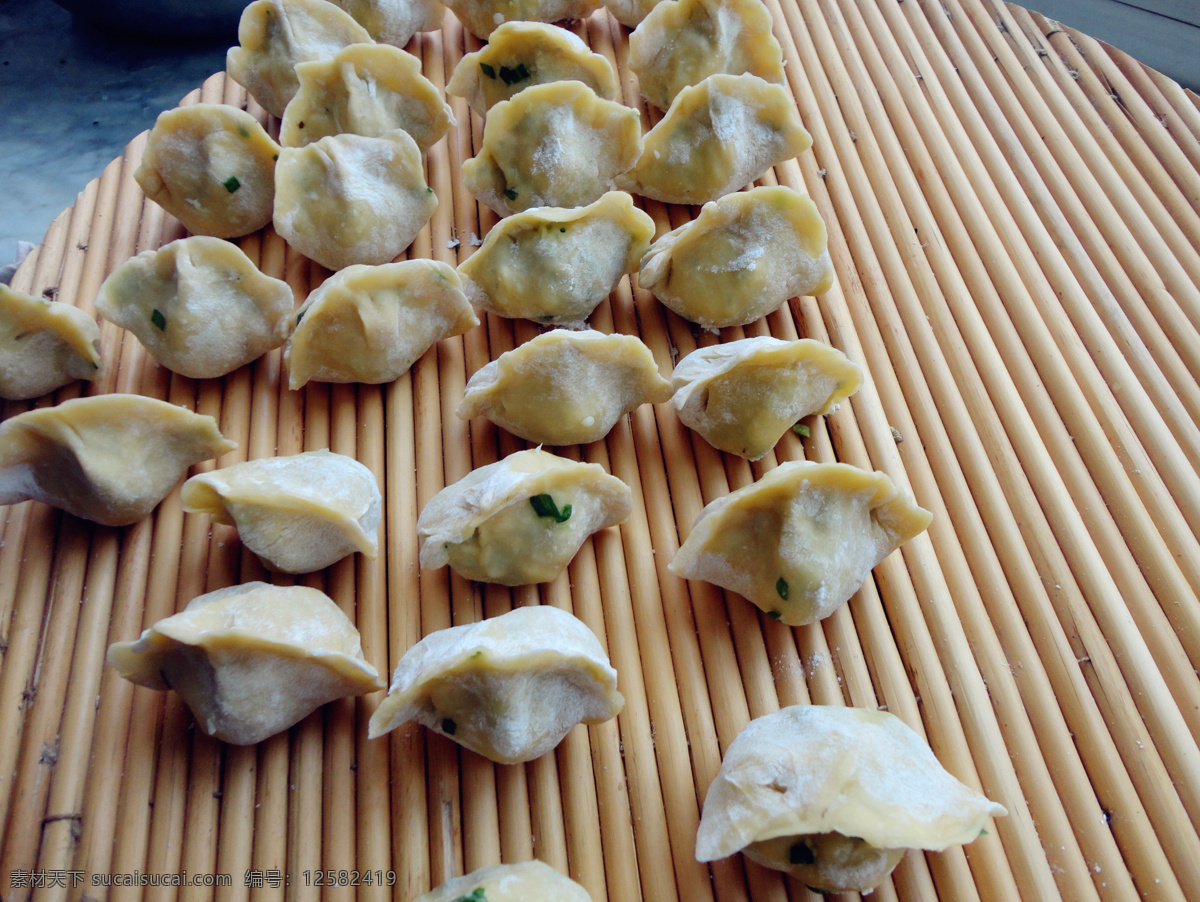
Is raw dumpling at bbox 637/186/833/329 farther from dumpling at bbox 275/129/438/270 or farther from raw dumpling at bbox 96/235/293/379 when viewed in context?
raw dumpling at bbox 96/235/293/379

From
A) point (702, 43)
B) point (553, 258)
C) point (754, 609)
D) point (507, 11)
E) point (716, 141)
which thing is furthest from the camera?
point (507, 11)

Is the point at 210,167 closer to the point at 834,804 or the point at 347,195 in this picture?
the point at 347,195

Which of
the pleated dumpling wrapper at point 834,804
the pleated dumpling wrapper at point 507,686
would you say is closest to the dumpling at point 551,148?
the pleated dumpling wrapper at point 507,686

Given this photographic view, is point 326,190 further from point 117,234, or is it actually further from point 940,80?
point 940,80

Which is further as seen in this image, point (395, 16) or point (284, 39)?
point (395, 16)

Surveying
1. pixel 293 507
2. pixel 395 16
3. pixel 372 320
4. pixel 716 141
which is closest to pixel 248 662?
pixel 293 507

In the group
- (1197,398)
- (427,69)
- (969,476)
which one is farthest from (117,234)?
(1197,398)

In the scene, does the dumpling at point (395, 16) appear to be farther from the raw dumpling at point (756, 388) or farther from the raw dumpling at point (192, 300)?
the raw dumpling at point (756, 388)
